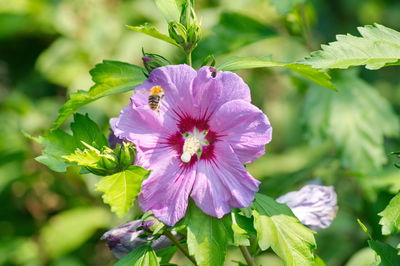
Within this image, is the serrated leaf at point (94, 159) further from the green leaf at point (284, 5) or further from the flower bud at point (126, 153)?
the green leaf at point (284, 5)

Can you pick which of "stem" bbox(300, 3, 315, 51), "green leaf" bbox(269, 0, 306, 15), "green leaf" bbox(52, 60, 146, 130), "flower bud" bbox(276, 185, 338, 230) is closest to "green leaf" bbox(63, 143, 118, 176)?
"green leaf" bbox(52, 60, 146, 130)

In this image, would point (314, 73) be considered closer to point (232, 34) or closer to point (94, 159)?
point (94, 159)

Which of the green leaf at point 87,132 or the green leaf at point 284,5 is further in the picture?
the green leaf at point 284,5

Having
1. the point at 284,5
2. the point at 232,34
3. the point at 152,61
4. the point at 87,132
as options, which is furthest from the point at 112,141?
the point at 232,34

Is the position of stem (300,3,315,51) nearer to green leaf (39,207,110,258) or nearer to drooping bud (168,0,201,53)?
drooping bud (168,0,201,53)

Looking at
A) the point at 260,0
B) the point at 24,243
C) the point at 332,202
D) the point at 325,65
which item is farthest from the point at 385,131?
the point at 24,243

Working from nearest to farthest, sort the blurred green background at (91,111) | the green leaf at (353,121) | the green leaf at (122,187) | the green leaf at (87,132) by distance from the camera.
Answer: the green leaf at (122,187), the green leaf at (87,132), the green leaf at (353,121), the blurred green background at (91,111)

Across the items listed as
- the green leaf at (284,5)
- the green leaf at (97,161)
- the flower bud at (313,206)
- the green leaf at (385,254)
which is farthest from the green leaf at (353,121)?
the green leaf at (97,161)
